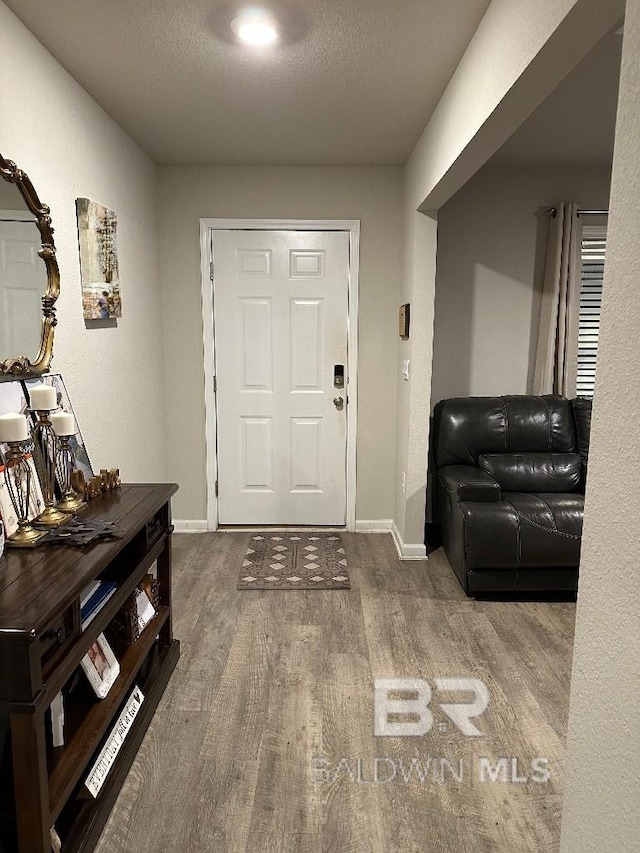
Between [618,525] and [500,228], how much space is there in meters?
3.50

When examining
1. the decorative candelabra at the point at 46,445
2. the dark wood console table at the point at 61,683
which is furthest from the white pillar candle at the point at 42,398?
the dark wood console table at the point at 61,683

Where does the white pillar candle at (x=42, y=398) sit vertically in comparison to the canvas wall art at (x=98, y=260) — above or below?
below

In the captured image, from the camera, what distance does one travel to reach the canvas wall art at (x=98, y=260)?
2623mm

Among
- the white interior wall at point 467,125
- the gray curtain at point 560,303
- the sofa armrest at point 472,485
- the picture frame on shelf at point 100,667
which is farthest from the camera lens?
the gray curtain at point 560,303

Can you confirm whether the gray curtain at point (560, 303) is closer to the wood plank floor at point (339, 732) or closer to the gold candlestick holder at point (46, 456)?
the wood plank floor at point (339, 732)

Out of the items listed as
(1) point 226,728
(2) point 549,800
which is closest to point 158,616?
(1) point 226,728

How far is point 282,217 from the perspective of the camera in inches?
159

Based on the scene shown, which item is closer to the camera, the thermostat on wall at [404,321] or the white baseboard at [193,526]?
the thermostat on wall at [404,321]

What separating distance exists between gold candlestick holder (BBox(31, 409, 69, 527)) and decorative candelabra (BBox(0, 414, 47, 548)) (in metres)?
0.13

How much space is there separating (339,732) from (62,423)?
1.45m

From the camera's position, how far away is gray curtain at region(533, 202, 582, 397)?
3975mm

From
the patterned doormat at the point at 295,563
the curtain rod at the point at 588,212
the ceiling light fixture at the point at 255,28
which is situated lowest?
the patterned doormat at the point at 295,563

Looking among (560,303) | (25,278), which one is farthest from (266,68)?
(560,303)

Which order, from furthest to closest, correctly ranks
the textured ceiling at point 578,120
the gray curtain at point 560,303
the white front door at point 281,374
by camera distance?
the white front door at point 281,374 → the gray curtain at point 560,303 → the textured ceiling at point 578,120
